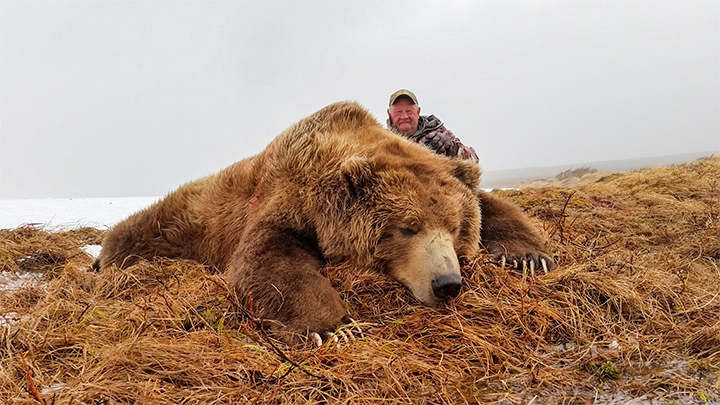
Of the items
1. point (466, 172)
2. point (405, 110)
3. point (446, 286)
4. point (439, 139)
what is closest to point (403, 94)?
point (405, 110)

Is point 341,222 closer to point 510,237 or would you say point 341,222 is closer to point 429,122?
point 510,237

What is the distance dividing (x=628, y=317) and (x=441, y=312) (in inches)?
37.9

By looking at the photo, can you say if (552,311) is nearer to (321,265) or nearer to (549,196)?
(321,265)

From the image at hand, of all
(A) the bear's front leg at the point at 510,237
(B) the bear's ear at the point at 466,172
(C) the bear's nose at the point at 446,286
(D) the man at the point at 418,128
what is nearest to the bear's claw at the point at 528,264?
(A) the bear's front leg at the point at 510,237

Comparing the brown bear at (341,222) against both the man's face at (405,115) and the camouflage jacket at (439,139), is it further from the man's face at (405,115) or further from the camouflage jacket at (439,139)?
the man's face at (405,115)

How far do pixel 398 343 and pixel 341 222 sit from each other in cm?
100

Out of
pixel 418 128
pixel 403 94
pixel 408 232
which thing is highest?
pixel 403 94

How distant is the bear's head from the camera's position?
8.35 ft

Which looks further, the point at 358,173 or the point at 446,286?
the point at 358,173

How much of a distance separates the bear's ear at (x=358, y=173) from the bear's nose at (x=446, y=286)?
2.53 ft

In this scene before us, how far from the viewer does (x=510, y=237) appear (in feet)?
10.8

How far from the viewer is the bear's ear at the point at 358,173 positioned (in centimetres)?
283

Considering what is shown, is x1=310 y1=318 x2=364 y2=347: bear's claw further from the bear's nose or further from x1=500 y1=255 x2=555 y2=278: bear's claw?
x1=500 y1=255 x2=555 y2=278: bear's claw

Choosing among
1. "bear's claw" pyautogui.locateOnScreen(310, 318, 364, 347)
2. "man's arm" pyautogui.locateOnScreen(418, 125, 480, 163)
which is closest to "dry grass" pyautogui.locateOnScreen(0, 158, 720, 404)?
"bear's claw" pyautogui.locateOnScreen(310, 318, 364, 347)
